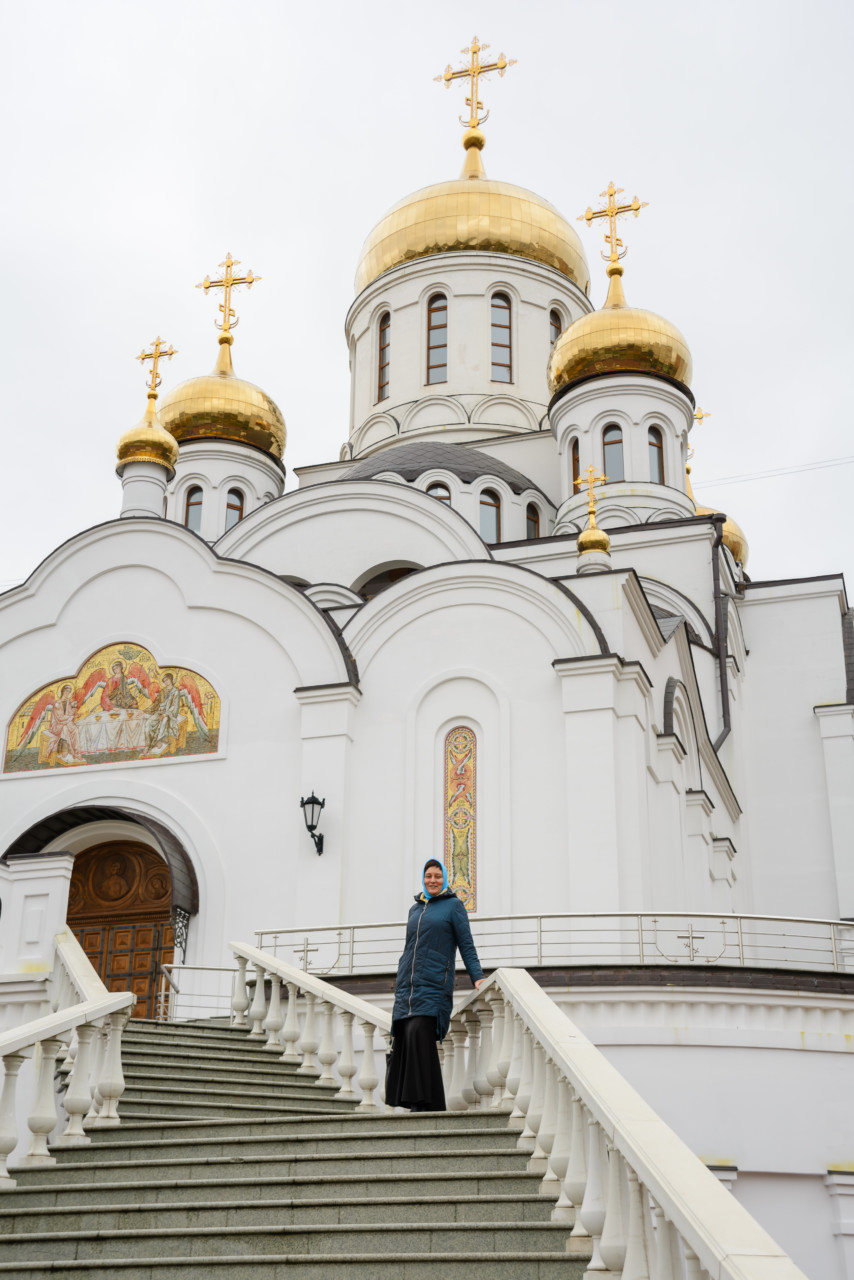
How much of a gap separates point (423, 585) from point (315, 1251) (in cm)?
879

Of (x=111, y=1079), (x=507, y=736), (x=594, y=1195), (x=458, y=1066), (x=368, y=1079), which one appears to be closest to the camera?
(x=594, y=1195)

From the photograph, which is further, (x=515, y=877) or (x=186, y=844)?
(x=186, y=844)

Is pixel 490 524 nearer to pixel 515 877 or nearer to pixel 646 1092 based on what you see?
pixel 515 877

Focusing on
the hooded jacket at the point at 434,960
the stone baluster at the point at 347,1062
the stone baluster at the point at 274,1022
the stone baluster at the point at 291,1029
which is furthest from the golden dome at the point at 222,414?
the hooded jacket at the point at 434,960

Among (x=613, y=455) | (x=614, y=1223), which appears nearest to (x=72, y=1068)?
(x=614, y=1223)

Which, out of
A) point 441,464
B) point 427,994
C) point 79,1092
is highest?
point 441,464

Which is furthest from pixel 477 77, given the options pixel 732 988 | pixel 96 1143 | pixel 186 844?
pixel 96 1143

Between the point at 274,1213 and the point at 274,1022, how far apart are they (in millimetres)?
3673

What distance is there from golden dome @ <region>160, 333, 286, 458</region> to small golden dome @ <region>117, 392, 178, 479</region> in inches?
264

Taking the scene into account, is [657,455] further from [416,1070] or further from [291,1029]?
[416,1070]

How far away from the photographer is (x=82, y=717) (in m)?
13.6

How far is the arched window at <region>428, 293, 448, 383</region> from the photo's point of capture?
22250mm

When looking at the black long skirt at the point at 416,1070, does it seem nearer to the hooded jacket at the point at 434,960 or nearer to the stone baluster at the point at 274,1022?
the hooded jacket at the point at 434,960

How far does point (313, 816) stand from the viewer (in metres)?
12.2
